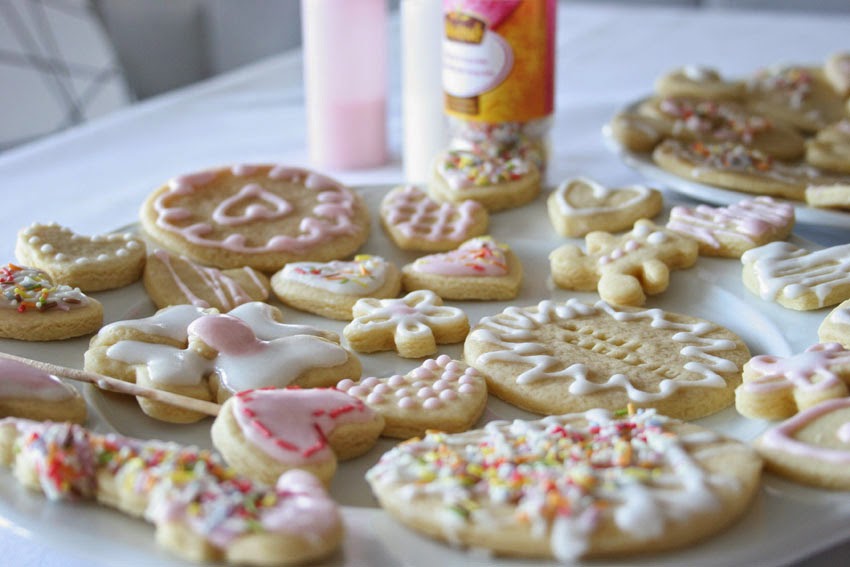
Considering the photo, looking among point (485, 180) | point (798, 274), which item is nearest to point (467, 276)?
point (485, 180)

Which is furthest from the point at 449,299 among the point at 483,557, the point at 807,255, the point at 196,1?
the point at 196,1

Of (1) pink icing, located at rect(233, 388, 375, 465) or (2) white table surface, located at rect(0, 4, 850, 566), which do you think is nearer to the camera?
(1) pink icing, located at rect(233, 388, 375, 465)

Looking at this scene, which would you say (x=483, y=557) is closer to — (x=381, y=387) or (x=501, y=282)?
(x=381, y=387)

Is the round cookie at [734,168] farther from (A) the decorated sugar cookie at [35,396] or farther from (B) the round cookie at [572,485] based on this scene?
(A) the decorated sugar cookie at [35,396]

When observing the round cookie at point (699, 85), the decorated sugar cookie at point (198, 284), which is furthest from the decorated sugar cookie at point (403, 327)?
the round cookie at point (699, 85)

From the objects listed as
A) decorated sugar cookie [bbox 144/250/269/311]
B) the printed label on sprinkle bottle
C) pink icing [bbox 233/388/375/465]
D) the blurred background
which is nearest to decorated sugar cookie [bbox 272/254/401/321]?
decorated sugar cookie [bbox 144/250/269/311]

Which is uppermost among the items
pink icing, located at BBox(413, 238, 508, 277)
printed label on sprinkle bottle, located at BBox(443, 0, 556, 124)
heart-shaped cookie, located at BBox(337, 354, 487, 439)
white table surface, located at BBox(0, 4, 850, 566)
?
printed label on sprinkle bottle, located at BBox(443, 0, 556, 124)

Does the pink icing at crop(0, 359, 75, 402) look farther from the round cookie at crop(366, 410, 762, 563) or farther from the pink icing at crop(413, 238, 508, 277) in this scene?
the pink icing at crop(413, 238, 508, 277)
